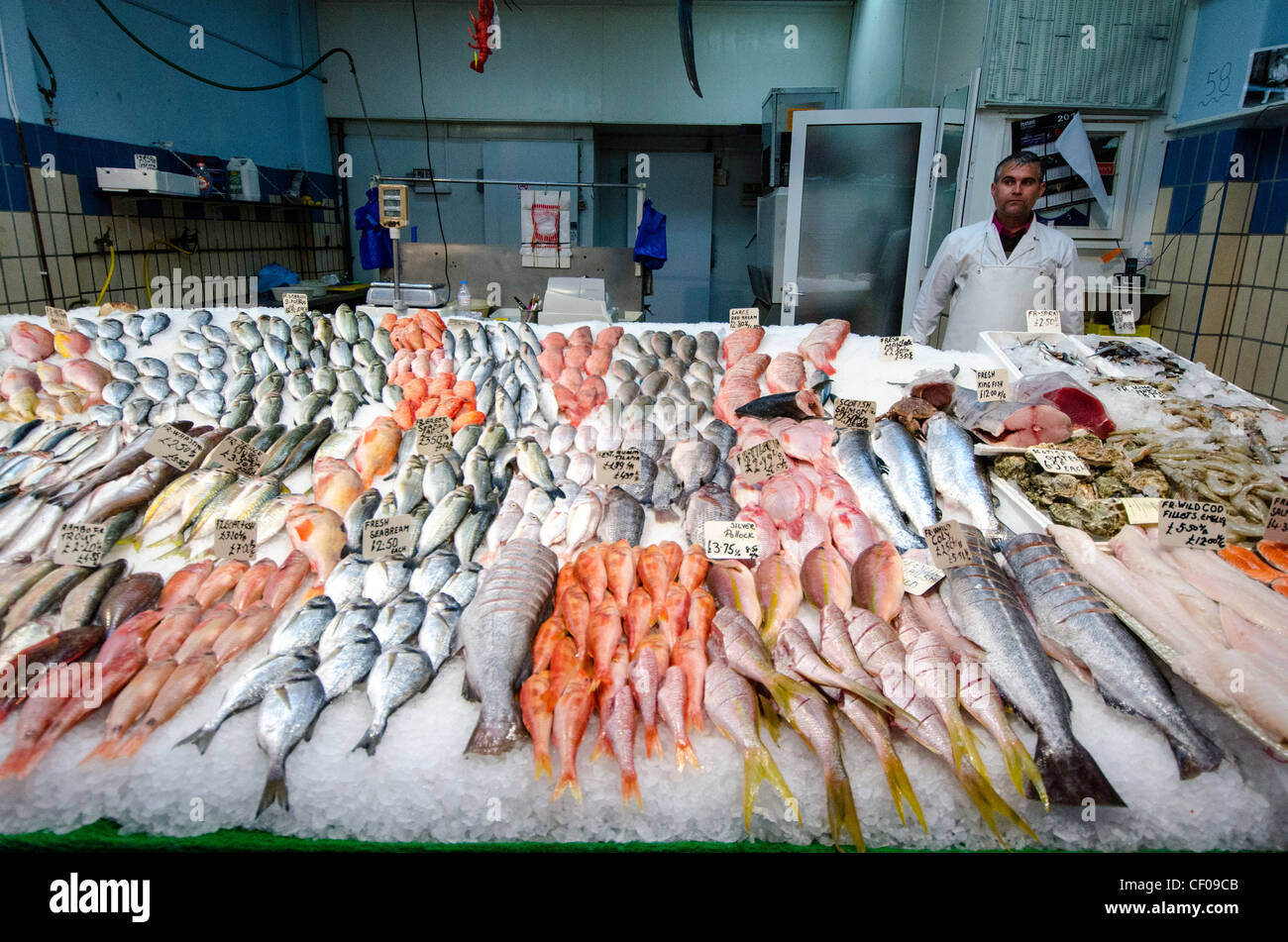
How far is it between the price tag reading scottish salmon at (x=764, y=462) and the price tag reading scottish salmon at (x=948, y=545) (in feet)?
1.56

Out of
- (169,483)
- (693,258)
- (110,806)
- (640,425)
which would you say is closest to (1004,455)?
(640,425)

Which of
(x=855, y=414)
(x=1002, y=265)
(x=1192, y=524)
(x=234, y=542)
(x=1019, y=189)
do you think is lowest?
(x=234, y=542)

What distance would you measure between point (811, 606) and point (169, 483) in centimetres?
187

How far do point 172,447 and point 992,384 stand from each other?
2.61m

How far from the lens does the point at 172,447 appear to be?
7.21ft

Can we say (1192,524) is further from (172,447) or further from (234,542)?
(172,447)

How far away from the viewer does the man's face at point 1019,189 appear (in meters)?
3.76

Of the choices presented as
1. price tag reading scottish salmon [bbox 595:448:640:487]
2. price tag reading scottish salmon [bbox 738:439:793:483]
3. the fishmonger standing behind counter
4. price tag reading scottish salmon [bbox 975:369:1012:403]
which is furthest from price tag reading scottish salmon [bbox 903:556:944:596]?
the fishmonger standing behind counter

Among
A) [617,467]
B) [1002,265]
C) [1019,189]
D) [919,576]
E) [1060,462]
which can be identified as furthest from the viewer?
[1002,265]

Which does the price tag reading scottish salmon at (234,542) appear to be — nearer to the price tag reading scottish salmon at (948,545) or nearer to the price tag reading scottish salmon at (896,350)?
the price tag reading scottish salmon at (948,545)

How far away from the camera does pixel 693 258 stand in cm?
971

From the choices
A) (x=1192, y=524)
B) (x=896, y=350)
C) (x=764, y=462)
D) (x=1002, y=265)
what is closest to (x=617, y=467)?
(x=764, y=462)

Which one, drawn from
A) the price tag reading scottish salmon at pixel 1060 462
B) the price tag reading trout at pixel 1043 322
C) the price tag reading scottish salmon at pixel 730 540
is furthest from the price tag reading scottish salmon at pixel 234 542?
the price tag reading trout at pixel 1043 322
